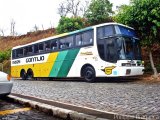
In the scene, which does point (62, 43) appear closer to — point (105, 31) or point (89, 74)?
point (89, 74)

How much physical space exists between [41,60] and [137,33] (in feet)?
24.5

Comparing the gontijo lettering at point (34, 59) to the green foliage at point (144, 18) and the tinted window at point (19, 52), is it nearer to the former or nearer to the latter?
the tinted window at point (19, 52)

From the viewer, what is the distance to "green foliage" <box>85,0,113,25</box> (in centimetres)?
2683

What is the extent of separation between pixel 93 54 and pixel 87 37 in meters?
1.29

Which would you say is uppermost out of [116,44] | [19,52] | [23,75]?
[19,52]

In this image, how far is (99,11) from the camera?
27.0m

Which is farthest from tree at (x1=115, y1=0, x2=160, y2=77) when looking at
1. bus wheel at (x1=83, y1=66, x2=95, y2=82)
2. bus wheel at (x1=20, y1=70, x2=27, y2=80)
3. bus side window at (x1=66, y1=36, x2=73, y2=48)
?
bus wheel at (x1=20, y1=70, x2=27, y2=80)

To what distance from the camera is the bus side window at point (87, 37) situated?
52.0ft

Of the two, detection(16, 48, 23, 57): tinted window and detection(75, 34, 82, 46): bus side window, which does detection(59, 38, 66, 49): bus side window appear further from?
detection(16, 48, 23, 57): tinted window

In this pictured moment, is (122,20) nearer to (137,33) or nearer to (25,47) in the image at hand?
(137,33)

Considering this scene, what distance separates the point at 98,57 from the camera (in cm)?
1514

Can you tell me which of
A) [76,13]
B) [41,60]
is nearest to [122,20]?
[41,60]

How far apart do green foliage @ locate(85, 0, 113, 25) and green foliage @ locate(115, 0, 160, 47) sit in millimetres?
9736

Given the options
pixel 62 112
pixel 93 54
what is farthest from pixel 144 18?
pixel 62 112
